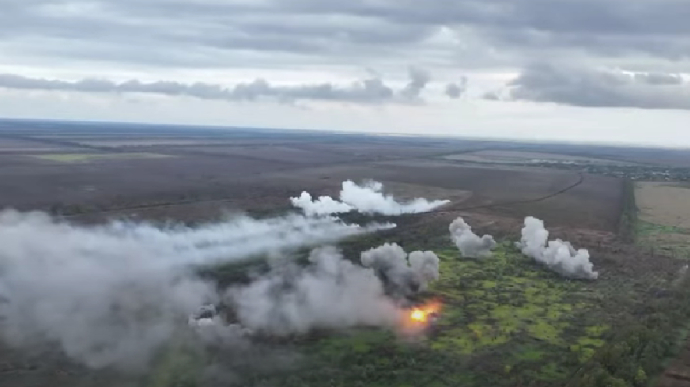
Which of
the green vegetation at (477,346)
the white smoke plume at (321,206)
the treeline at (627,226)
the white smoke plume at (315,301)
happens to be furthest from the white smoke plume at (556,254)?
the white smoke plume at (321,206)

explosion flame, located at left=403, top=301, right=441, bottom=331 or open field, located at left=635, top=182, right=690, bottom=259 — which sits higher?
open field, located at left=635, top=182, right=690, bottom=259

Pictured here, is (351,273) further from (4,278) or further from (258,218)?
(258,218)

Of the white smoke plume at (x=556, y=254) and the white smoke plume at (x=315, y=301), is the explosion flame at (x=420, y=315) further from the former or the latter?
the white smoke plume at (x=556, y=254)

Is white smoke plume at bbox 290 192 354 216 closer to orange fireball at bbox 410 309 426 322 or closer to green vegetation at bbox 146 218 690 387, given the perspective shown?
green vegetation at bbox 146 218 690 387

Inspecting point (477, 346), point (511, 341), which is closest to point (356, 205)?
point (511, 341)

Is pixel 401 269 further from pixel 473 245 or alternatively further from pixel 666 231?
pixel 666 231

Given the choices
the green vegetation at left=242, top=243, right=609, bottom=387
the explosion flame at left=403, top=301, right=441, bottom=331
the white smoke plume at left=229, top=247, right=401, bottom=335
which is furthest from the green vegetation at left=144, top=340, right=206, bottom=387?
the explosion flame at left=403, top=301, right=441, bottom=331
